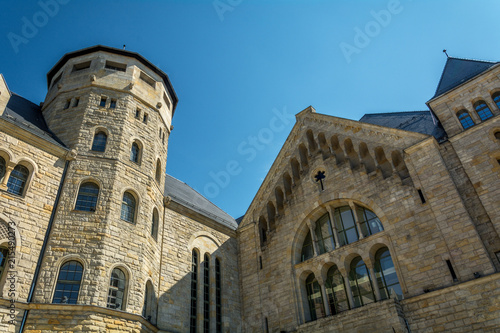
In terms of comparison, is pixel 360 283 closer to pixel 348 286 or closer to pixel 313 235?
pixel 348 286

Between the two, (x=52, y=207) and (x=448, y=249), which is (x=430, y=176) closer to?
(x=448, y=249)

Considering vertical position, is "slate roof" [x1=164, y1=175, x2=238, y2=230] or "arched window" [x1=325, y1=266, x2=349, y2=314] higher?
"slate roof" [x1=164, y1=175, x2=238, y2=230]

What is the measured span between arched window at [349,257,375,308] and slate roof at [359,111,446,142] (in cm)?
697

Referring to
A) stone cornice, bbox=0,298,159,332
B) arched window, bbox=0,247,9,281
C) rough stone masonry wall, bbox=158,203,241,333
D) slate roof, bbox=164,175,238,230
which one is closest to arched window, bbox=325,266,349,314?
rough stone masonry wall, bbox=158,203,241,333

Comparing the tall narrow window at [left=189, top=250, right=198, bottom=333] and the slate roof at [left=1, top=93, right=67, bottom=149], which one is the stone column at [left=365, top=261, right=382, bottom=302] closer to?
the tall narrow window at [left=189, top=250, right=198, bottom=333]

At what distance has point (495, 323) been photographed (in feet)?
43.7

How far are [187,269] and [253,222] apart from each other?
5.24 meters

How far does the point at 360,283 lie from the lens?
59.5 ft

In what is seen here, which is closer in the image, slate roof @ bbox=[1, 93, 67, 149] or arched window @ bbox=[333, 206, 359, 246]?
slate roof @ bbox=[1, 93, 67, 149]

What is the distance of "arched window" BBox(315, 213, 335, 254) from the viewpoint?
20078 mm

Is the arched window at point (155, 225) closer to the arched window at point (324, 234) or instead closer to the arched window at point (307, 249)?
the arched window at point (307, 249)

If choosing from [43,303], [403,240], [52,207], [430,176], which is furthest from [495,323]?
[52,207]

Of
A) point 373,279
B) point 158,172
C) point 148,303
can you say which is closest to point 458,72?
point 373,279

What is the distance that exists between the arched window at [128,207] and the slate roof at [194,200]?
3.20 meters
